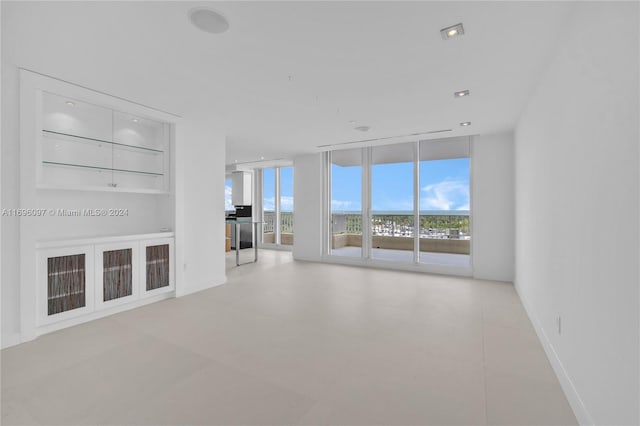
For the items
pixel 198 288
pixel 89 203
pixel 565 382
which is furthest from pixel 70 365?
pixel 565 382

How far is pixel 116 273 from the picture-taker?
11.8 feet

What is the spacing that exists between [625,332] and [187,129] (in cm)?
494

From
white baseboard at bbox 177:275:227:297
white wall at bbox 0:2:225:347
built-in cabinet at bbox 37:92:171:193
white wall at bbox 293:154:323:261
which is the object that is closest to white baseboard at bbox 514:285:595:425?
white wall at bbox 0:2:225:347

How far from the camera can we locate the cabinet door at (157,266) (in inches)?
154

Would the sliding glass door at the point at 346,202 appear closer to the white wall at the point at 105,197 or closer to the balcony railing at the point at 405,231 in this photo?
the balcony railing at the point at 405,231

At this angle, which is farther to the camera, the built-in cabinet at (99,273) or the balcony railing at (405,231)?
the balcony railing at (405,231)

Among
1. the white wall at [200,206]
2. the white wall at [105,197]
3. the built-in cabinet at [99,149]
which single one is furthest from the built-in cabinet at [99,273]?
the built-in cabinet at [99,149]

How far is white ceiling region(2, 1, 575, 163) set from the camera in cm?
199

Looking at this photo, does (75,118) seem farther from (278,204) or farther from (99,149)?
(278,204)

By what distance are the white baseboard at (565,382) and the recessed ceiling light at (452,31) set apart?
2.58 meters

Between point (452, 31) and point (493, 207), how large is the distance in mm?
4025

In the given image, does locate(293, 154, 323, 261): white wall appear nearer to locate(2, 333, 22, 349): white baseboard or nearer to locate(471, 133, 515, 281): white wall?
locate(471, 133, 515, 281): white wall

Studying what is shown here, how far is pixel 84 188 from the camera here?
3385 mm

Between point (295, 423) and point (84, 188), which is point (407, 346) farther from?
point (84, 188)
